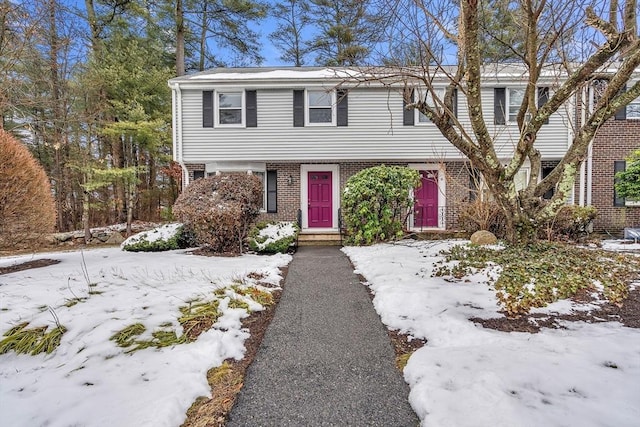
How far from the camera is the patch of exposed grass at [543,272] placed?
3842 mm

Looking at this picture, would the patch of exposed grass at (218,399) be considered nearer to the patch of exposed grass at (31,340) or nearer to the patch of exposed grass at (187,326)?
the patch of exposed grass at (187,326)

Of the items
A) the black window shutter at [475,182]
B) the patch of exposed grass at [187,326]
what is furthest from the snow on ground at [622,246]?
the patch of exposed grass at [187,326]

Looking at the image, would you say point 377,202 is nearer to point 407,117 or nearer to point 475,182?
point 475,182

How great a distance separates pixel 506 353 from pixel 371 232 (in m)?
5.71

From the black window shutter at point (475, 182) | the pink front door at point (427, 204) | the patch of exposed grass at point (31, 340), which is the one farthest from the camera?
the pink front door at point (427, 204)

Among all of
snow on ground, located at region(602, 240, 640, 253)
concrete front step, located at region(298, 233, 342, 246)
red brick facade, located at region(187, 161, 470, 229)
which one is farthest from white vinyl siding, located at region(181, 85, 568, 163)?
snow on ground, located at region(602, 240, 640, 253)

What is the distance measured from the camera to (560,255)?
547 cm

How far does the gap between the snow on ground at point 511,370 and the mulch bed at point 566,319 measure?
4.2 inches

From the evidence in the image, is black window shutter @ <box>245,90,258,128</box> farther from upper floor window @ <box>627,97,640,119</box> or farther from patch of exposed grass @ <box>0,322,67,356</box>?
upper floor window @ <box>627,97,640,119</box>

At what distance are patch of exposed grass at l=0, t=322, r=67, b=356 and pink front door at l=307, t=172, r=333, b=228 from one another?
857 cm

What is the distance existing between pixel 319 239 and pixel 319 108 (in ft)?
14.6

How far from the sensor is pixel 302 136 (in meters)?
10.7

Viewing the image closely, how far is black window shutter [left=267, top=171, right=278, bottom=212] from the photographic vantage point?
11.2 meters

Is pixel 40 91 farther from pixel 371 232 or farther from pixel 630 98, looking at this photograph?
pixel 630 98
